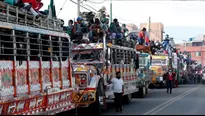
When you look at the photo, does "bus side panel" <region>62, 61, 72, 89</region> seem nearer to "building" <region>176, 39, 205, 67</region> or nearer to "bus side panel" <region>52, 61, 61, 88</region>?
"bus side panel" <region>52, 61, 61, 88</region>

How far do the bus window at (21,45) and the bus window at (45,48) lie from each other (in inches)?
38.5

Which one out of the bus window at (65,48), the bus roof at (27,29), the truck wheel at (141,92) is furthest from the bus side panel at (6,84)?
the truck wheel at (141,92)

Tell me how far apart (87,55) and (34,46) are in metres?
6.10

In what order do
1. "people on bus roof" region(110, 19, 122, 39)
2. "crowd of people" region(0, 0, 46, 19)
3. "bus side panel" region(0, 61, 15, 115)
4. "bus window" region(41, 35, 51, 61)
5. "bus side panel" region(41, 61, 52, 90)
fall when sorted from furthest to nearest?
"people on bus roof" region(110, 19, 122, 39), "bus window" region(41, 35, 51, 61), "bus side panel" region(41, 61, 52, 90), "crowd of people" region(0, 0, 46, 19), "bus side panel" region(0, 61, 15, 115)

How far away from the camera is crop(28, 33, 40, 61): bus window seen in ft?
35.1

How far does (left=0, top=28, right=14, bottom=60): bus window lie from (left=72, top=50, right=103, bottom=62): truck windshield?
712cm

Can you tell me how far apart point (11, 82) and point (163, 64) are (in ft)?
92.9

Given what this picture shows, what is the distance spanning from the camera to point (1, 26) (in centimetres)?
926

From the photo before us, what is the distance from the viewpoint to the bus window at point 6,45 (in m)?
9.32

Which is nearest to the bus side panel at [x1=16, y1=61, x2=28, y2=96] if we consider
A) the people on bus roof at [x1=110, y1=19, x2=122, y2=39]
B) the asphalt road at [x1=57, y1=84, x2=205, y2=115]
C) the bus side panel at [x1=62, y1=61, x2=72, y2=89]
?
the bus side panel at [x1=62, y1=61, x2=72, y2=89]

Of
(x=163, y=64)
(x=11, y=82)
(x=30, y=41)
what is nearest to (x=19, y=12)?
(x=30, y=41)

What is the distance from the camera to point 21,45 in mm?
10203

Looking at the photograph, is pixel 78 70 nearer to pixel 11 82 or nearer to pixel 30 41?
pixel 30 41

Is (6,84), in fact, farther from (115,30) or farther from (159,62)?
(159,62)
